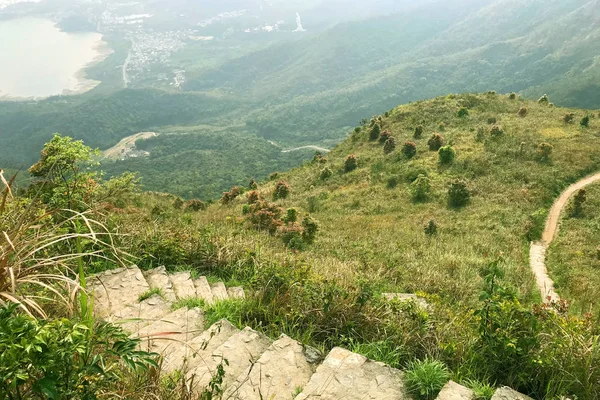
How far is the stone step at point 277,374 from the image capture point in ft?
12.5

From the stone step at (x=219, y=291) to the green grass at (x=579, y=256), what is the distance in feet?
27.7

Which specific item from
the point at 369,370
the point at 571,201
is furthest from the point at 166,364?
the point at 571,201

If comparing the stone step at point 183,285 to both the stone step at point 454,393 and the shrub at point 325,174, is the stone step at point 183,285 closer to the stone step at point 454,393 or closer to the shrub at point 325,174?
the stone step at point 454,393

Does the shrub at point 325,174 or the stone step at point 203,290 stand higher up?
the stone step at point 203,290

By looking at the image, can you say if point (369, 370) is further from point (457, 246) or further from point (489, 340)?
point (457, 246)

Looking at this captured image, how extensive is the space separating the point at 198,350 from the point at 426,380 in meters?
2.39

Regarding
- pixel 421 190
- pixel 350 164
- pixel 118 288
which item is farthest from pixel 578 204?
pixel 118 288

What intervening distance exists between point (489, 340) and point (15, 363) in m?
4.57

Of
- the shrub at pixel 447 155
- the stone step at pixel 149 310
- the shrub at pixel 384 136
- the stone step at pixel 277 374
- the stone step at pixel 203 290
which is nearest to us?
the stone step at pixel 277 374

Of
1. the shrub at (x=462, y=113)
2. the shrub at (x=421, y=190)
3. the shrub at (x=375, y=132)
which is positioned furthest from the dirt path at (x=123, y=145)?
the shrub at (x=421, y=190)

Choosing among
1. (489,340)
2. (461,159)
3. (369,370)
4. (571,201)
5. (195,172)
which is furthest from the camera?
(195,172)

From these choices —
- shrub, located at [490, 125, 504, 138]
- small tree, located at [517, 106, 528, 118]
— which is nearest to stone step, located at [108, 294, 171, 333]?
shrub, located at [490, 125, 504, 138]

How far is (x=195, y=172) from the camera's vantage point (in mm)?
114125

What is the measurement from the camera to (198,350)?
13.6ft
